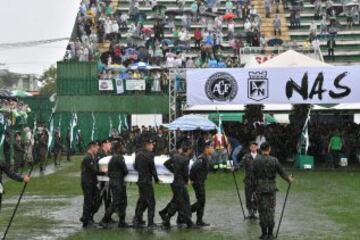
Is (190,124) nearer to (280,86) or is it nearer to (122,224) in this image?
(280,86)

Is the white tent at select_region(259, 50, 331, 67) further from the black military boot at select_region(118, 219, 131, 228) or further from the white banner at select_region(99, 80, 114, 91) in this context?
the black military boot at select_region(118, 219, 131, 228)

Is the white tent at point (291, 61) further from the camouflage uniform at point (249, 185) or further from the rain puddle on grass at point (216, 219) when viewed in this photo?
the camouflage uniform at point (249, 185)

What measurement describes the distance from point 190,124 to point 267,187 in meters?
14.9

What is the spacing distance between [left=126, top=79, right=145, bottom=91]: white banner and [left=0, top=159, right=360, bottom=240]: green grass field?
12409mm

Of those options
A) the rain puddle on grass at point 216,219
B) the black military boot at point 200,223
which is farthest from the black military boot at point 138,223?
the black military boot at point 200,223

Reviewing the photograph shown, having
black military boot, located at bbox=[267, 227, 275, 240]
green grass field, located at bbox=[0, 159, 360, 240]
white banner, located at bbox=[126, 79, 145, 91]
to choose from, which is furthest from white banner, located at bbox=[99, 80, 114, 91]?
black military boot, located at bbox=[267, 227, 275, 240]

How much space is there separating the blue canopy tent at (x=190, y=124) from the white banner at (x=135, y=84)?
30.1 feet

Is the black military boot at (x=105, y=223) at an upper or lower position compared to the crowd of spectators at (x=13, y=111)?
lower

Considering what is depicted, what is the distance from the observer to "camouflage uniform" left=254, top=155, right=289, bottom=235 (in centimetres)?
1329

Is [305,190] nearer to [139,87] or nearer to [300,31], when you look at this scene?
[139,87]

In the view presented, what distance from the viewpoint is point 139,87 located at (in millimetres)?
38250

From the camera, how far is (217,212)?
57.1 ft

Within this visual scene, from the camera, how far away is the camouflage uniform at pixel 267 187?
43.6 feet

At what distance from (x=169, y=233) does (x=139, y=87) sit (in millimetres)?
24084
